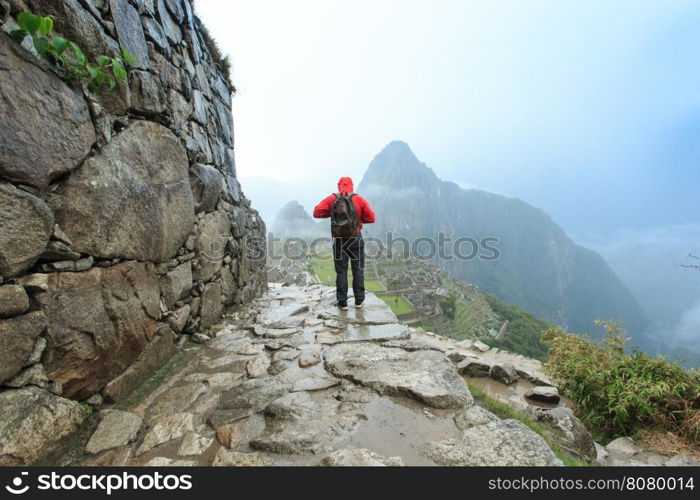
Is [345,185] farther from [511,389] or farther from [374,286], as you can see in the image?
[374,286]

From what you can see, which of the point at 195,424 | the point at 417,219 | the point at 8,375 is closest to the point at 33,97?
the point at 8,375

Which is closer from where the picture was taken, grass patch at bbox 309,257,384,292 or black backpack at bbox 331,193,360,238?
black backpack at bbox 331,193,360,238

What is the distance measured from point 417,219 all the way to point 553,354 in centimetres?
18454

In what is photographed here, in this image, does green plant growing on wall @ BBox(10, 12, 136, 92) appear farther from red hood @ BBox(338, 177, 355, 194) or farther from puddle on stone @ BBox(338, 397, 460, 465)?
puddle on stone @ BBox(338, 397, 460, 465)

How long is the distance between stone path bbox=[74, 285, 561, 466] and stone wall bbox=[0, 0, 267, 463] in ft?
1.49

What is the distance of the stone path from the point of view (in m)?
1.87

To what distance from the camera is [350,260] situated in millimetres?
5562

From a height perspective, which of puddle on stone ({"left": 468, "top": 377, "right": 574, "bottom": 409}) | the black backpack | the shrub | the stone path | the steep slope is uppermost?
the black backpack

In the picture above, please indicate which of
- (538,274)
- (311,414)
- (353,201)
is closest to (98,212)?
(311,414)

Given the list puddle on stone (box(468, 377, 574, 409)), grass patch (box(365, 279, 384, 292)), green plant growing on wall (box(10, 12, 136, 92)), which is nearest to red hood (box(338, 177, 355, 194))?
green plant growing on wall (box(10, 12, 136, 92))

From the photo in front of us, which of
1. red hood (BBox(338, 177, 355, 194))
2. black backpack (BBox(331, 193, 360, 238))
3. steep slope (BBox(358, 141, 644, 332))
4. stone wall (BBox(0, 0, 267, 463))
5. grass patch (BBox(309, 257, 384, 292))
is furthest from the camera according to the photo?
steep slope (BBox(358, 141, 644, 332))

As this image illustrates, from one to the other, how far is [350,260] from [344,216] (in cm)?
92

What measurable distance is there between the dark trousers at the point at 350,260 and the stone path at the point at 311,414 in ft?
5.94
